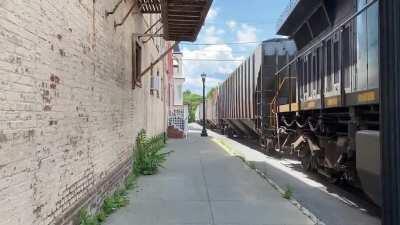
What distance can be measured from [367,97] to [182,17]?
4.31 meters

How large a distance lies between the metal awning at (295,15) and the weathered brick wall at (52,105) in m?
5.03

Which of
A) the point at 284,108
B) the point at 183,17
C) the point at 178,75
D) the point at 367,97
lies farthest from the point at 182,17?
the point at 178,75

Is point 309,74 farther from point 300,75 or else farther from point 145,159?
point 145,159

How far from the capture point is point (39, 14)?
4844mm

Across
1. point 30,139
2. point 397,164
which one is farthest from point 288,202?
point 397,164

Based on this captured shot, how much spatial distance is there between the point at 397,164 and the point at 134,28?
10.8 m

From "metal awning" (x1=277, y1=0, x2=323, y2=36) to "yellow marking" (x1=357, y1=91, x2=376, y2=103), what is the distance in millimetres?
3824

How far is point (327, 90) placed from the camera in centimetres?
1078

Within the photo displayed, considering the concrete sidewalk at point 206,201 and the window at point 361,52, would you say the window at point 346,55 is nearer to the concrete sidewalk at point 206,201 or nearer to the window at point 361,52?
the window at point 361,52

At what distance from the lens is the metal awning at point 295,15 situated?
483 inches

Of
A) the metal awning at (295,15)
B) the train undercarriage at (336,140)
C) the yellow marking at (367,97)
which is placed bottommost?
the train undercarriage at (336,140)

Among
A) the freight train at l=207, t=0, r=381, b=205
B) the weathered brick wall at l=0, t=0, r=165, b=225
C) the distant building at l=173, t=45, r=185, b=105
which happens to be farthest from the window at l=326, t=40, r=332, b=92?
the distant building at l=173, t=45, r=185, b=105

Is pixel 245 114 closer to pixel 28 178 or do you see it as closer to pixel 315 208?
pixel 315 208

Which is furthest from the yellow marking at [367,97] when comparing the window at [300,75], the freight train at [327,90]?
the window at [300,75]
